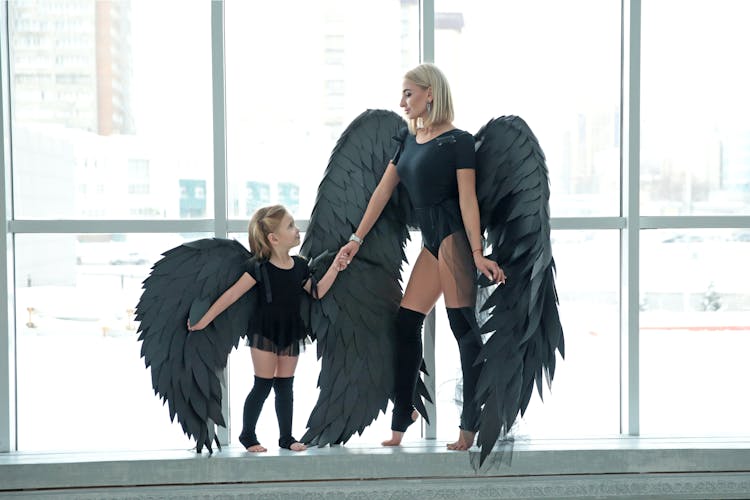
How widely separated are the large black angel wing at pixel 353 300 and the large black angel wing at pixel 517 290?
1.23 feet

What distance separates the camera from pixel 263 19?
2967mm

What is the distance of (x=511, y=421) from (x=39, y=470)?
5.32 feet

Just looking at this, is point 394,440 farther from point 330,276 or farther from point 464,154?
point 464,154

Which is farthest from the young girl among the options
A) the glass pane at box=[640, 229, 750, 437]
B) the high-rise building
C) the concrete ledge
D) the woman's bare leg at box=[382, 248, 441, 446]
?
the glass pane at box=[640, 229, 750, 437]

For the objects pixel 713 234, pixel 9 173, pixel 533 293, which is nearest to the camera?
pixel 533 293

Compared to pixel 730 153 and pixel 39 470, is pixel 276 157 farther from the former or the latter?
pixel 730 153

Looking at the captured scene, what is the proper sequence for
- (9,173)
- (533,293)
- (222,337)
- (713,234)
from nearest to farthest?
(533,293)
(222,337)
(9,173)
(713,234)

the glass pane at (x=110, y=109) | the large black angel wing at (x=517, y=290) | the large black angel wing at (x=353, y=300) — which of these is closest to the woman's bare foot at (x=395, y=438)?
the large black angel wing at (x=353, y=300)

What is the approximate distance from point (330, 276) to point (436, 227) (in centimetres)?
40

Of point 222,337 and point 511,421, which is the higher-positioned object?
point 222,337

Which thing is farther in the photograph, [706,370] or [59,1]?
[706,370]

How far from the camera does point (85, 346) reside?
3.01 meters

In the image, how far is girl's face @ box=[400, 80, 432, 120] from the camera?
2643 mm

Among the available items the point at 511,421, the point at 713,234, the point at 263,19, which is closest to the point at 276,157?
the point at 263,19
